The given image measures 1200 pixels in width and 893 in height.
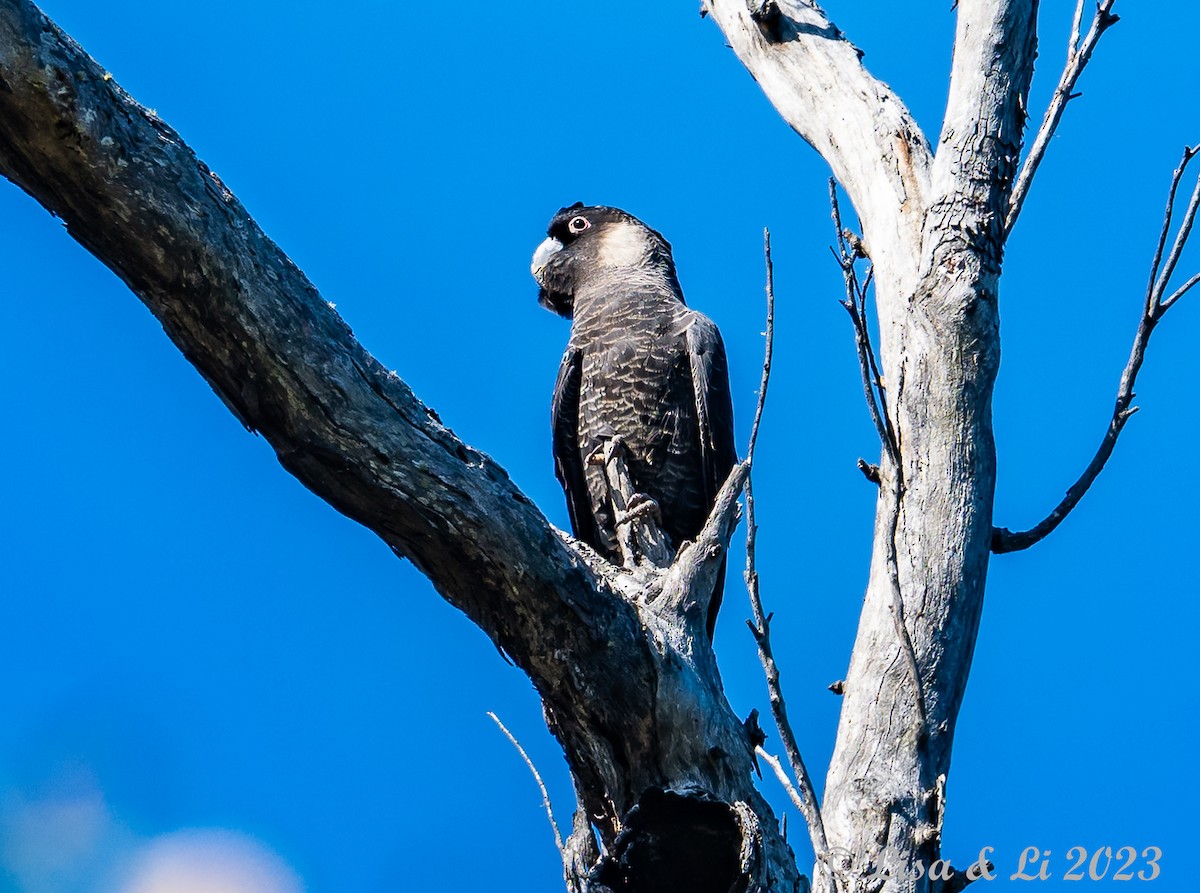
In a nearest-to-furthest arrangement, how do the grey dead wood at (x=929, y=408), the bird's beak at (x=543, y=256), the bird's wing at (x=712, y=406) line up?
the grey dead wood at (x=929, y=408), the bird's wing at (x=712, y=406), the bird's beak at (x=543, y=256)

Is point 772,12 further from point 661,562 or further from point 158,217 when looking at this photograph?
point 158,217

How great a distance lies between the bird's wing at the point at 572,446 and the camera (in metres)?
6.04

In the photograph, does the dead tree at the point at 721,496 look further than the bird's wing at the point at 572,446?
No

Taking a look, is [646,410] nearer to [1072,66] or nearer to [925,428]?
[925,428]

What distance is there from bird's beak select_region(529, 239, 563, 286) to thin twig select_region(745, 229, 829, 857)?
3686 mm

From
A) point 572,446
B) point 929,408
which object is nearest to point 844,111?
point 929,408

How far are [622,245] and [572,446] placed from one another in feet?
4.84

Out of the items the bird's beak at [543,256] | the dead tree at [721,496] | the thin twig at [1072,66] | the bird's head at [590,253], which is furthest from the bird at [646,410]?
the thin twig at [1072,66]

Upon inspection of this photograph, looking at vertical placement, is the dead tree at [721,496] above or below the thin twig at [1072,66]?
below

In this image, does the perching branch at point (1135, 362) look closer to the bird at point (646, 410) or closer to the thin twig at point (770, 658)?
the thin twig at point (770, 658)

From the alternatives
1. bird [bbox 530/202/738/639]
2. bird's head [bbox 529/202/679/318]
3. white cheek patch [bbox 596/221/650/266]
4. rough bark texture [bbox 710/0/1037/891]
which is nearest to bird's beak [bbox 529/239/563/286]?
bird's head [bbox 529/202/679/318]

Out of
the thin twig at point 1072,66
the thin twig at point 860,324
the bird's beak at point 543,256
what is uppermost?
the bird's beak at point 543,256

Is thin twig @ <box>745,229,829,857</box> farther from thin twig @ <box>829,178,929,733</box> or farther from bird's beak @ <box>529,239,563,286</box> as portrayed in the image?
bird's beak @ <box>529,239,563,286</box>

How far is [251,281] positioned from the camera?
250 cm
